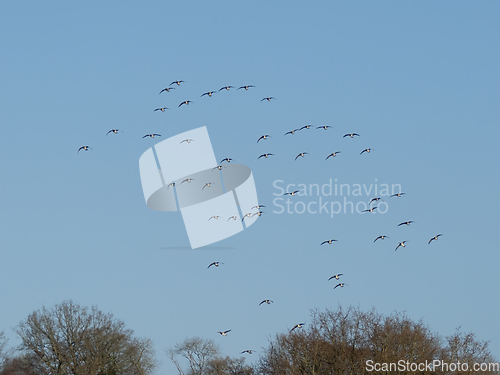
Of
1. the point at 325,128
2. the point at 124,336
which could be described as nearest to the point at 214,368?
the point at 124,336

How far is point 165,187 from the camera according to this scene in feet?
282

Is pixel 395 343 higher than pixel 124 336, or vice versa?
pixel 124 336

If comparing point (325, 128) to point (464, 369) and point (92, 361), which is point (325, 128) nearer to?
point (464, 369)

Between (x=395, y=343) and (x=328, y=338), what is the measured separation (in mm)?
8368

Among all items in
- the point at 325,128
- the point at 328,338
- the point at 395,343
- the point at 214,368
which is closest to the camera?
the point at 325,128

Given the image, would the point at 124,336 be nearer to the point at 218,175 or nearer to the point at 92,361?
the point at 92,361

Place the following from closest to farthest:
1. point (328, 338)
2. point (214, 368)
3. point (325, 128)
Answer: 1. point (325, 128)
2. point (328, 338)
3. point (214, 368)

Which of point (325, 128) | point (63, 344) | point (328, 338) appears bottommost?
point (328, 338)

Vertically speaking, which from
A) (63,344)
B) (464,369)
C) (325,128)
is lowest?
(464,369)

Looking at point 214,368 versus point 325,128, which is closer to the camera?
point 325,128

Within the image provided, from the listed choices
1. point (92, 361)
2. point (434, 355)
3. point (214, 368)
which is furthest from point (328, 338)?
point (214, 368)

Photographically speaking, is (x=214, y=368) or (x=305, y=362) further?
(x=214, y=368)

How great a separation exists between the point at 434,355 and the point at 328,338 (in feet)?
32.8

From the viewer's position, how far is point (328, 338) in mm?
83000
